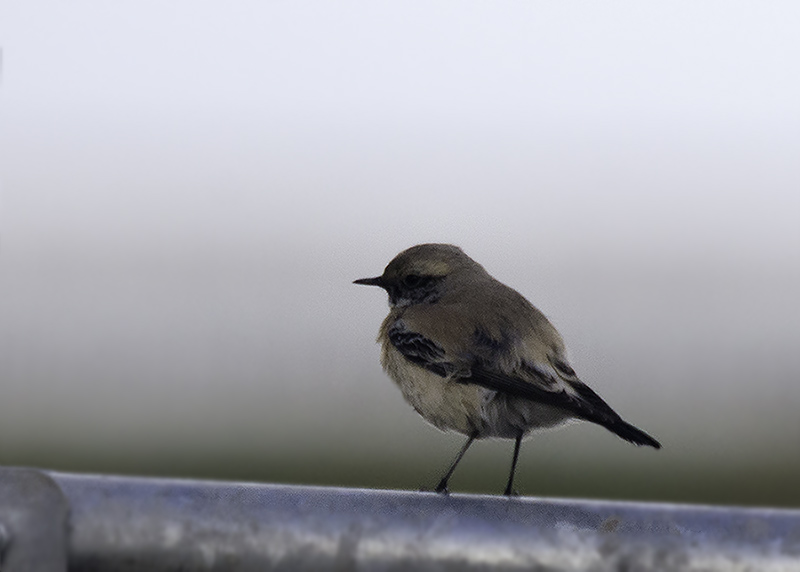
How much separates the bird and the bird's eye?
308mm

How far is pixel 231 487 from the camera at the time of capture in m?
2.10

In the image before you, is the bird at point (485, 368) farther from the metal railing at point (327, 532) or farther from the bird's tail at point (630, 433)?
the metal railing at point (327, 532)

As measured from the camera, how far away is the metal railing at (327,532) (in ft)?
6.41

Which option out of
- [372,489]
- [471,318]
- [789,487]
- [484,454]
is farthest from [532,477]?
[372,489]

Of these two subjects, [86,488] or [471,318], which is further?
[471,318]

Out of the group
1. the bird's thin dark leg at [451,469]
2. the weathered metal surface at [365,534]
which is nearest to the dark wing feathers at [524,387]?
the bird's thin dark leg at [451,469]

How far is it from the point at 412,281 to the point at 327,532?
3.87 metres

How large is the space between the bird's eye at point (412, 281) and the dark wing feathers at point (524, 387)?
1.70 feet

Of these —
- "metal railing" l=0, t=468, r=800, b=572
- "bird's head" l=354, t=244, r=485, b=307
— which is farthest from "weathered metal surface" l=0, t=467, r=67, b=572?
"bird's head" l=354, t=244, r=485, b=307

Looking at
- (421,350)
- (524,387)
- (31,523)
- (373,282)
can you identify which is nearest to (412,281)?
(373,282)

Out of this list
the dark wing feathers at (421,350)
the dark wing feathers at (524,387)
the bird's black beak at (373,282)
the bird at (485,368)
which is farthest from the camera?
the bird's black beak at (373,282)

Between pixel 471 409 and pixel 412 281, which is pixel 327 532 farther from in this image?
pixel 412 281

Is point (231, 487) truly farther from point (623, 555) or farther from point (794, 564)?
point (794, 564)

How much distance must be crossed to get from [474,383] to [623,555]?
2.74m
